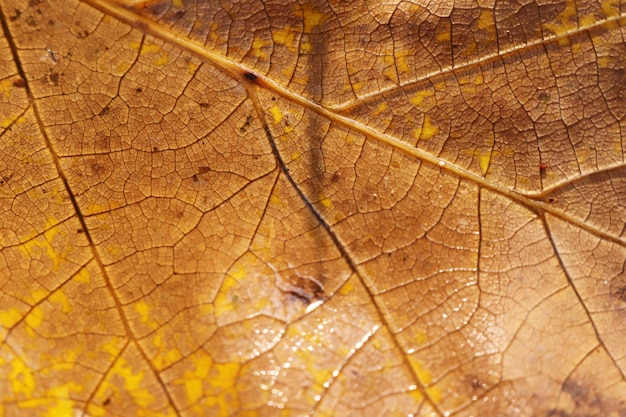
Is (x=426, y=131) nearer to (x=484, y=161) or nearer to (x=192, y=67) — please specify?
(x=484, y=161)

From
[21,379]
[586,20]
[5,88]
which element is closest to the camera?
[21,379]

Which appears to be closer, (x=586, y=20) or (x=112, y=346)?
(x=112, y=346)

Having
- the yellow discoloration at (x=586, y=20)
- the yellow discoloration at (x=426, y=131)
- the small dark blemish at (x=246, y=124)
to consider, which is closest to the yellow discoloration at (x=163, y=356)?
the small dark blemish at (x=246, y=124)

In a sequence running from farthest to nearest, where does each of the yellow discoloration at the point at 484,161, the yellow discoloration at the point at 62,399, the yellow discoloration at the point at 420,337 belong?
the yellow discoloration at the point at 484,161 → the yellow discoloration at the point at 420,337 → the yellow discoloration at the point at 62,399

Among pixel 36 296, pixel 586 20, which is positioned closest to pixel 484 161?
pixel 586 20

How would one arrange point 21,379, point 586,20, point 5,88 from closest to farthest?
1. point 21,379
2. point 5,88
3. point 586,20

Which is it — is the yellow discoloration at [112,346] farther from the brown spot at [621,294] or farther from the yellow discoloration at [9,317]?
the brown spot at [621,294]

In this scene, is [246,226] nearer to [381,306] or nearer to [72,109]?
[381,306]
